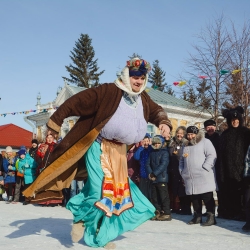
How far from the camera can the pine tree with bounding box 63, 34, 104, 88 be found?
58281mm

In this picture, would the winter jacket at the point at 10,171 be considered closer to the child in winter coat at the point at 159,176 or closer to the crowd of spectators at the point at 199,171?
the crowd of spectators at the point at 199,171

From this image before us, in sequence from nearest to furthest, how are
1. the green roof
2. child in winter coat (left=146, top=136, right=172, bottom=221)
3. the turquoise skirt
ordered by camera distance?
the turquoise skirt → child in winter coat (left=146, top=136, right=172, bottom=221) → the green roof

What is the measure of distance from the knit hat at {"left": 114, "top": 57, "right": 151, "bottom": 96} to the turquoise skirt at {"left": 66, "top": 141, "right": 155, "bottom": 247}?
0.73 m

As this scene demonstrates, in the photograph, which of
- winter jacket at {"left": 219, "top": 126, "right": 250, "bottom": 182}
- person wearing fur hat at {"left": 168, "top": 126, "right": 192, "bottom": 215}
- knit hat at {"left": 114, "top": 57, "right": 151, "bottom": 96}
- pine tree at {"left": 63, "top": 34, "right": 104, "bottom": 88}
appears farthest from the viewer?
pine tree at {"left": 63, "top": 34, "right": 104, "bottom": 88}

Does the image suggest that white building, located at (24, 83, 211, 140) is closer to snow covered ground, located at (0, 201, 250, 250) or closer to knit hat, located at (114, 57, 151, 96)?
snow covered ground, located at (0, 201, 250, 250)

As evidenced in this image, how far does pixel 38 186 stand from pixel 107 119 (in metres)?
1.13

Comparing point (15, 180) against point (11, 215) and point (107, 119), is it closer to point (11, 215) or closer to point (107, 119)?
point (11, 215)

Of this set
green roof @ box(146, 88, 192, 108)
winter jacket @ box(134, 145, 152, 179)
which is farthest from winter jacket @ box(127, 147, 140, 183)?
green roof @ box(146, 88, 192, 108)

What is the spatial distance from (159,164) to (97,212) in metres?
3.42

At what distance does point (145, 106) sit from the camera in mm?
5105

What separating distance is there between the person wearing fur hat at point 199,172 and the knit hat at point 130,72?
2.56m

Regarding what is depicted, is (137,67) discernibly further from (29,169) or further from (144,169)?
(29,169)

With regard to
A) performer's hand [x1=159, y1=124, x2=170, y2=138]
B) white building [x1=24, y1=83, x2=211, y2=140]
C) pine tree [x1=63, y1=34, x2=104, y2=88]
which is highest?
pine tree [x1=63, y1=34, x2=104, y2=88]

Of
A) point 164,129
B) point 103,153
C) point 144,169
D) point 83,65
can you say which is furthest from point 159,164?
point 83,65
